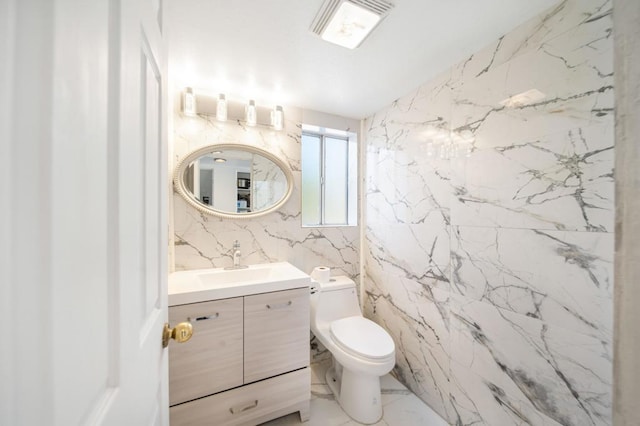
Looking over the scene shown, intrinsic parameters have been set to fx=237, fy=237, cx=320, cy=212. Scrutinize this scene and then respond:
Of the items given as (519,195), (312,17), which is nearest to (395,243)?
(519,195)

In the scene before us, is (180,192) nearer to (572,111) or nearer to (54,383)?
(54,383)

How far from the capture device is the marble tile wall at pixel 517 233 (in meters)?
0.94

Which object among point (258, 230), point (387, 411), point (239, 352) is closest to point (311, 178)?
point (258, 230)

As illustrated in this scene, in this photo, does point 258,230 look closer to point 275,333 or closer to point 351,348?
point 275,333

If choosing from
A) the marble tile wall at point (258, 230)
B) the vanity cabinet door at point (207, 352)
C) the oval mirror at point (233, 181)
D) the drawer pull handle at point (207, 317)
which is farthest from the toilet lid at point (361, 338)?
the oval mirror at point (233, 181)

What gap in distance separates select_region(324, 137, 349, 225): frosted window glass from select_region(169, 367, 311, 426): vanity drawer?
1.33 metres

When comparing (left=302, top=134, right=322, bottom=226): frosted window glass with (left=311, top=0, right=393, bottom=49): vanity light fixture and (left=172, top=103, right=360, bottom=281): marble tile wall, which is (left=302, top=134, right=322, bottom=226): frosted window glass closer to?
(left=172, top=103, right=360, bottom=281): marble tile wall

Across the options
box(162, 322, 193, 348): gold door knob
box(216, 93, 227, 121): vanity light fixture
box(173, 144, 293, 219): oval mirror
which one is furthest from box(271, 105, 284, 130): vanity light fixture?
box(162, 322, 193, 348): gold door knob

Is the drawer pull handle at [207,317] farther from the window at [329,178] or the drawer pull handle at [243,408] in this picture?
the window at [329,178]

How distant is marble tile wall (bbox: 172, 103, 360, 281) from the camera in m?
1.69

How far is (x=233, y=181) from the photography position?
1849 millimetres

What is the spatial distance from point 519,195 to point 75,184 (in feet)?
5.08

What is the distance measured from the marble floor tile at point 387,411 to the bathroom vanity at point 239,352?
11cm

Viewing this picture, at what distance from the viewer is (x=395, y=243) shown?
1.90 meters
